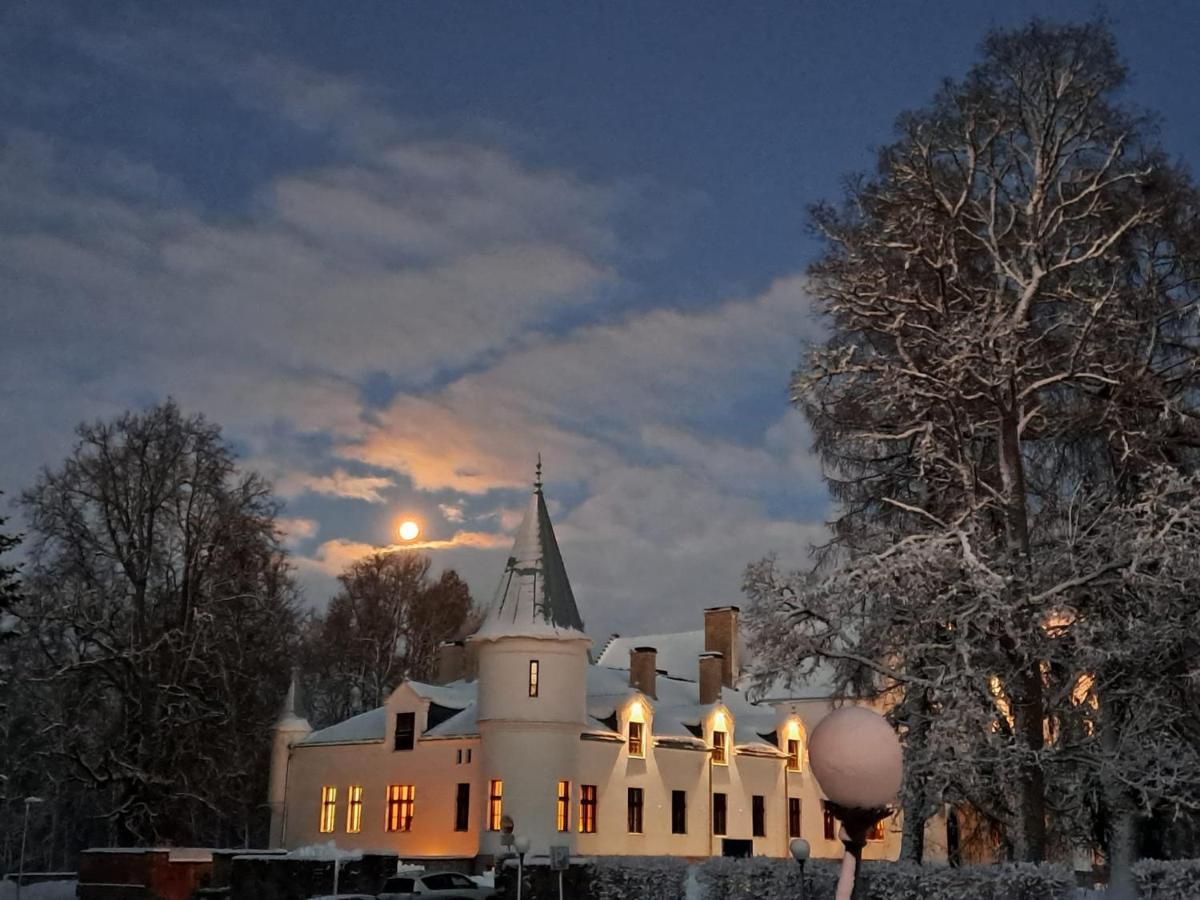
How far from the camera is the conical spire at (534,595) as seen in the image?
40.1 metres

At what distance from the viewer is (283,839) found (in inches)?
1794

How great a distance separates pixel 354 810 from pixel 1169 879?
1243 inches

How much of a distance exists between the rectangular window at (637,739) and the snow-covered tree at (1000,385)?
1902 centimetres

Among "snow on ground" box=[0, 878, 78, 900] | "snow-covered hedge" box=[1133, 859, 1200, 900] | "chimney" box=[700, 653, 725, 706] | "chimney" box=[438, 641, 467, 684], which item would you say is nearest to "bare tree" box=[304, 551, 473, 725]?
"chimney" box=[438, 641, 467, 684]

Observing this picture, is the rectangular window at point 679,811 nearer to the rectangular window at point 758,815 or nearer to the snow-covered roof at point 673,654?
the rectangular window at point 758,815

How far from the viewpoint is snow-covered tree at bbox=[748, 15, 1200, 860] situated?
67.5 feet

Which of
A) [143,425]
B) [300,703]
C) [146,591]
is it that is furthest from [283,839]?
[143,425]

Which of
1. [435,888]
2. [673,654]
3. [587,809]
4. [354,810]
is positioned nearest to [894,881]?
[435,888]

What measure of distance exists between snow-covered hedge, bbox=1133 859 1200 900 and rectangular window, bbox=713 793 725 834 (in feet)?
93.7

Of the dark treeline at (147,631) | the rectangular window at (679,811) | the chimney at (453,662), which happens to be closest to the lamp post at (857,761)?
the dark treeline at (147,631)

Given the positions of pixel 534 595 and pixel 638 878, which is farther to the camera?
pixel 534 595

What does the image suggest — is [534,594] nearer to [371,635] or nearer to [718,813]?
[718,813]

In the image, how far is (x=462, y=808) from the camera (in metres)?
40.9

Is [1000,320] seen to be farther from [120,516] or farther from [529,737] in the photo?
[120,516]
